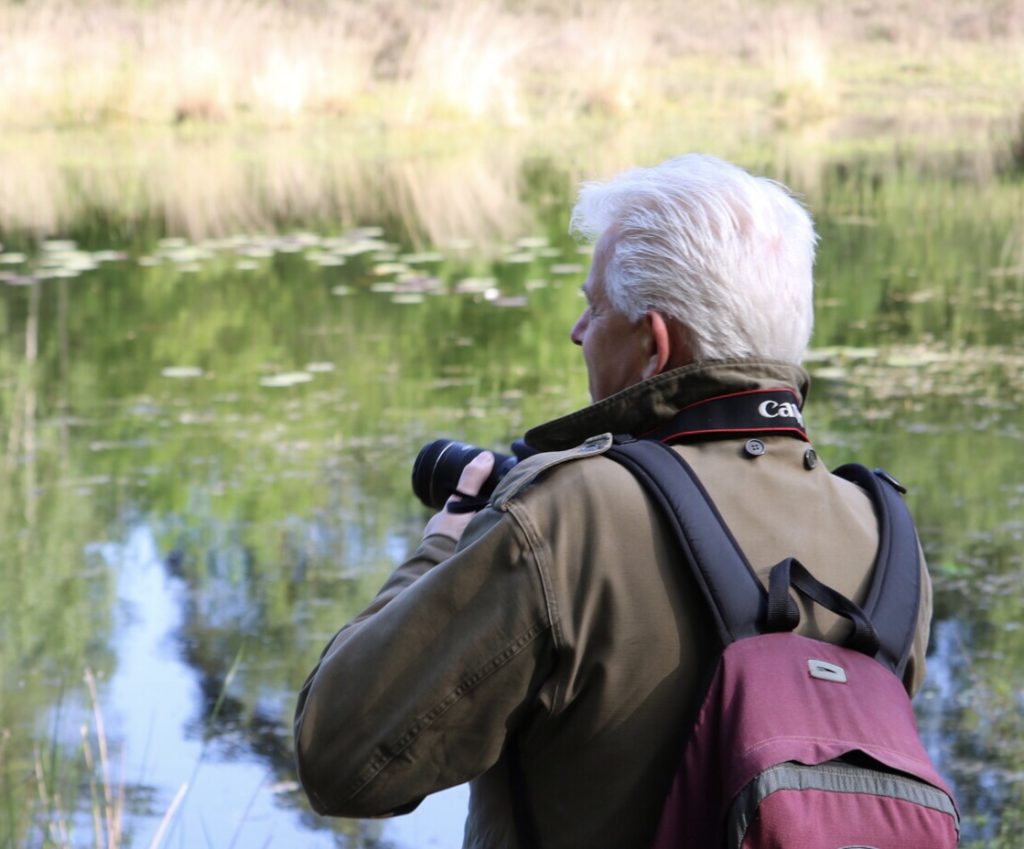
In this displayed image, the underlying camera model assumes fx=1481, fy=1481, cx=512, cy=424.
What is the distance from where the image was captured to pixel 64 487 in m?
4.75

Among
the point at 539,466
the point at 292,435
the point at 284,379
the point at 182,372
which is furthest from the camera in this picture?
the point at 182,372

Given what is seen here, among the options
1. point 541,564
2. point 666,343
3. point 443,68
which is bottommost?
point 443,68

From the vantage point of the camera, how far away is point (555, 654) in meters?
1.23

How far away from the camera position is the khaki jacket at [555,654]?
3.99 feet

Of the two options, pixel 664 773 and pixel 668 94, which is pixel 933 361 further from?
pixel 668 94

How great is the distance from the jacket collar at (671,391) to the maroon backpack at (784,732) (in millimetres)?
93

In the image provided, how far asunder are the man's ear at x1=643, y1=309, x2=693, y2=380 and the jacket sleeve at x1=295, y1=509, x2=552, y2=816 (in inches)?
10.0

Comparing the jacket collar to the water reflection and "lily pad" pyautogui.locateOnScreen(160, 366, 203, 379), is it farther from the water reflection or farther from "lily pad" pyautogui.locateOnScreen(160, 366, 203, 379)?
"lily pad" pyautogui.locateOnScreen(160, 366, 203, 379)

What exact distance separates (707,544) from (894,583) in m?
0.20

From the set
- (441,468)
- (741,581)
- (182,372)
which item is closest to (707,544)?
(741,581)

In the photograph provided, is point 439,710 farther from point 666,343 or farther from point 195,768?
point 195,768

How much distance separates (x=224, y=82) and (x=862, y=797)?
13460mm

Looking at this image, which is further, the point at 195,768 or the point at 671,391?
the point at 195,768

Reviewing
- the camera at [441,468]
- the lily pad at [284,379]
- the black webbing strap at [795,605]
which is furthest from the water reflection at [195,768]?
Answer: the lily pad at [284,379]
